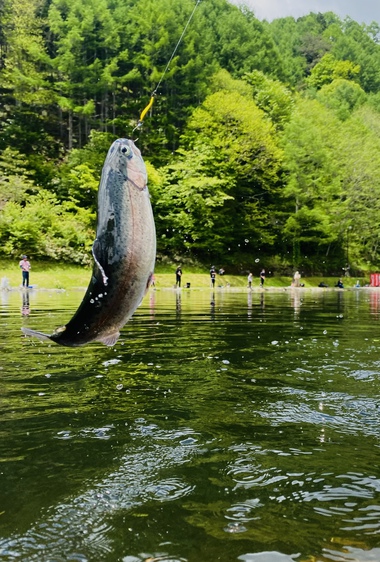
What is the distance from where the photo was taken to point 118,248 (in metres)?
3.74

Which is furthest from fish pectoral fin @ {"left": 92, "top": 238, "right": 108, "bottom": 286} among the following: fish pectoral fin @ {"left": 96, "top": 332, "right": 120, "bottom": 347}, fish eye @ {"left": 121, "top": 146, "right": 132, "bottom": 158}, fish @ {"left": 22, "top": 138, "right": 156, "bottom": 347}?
fish eye @ {"left": 121, "top": 146, "right": 132, "bottom": 158}

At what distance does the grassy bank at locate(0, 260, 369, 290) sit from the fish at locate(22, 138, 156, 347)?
1403 inches

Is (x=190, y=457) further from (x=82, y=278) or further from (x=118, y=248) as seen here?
(x=82, y=278)

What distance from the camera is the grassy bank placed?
131ft

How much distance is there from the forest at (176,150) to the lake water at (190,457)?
120ft

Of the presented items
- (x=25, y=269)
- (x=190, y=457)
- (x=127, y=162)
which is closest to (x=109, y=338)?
(x=127, y=162)

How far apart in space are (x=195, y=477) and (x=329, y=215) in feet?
187

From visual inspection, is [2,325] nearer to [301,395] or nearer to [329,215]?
[301,395]

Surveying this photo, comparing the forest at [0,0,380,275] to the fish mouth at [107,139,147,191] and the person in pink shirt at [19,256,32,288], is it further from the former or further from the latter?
the fish mouth at [107,139,147,191]

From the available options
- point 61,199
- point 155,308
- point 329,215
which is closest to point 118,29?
point 61,199

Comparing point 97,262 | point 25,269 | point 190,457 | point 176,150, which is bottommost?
point 190,457

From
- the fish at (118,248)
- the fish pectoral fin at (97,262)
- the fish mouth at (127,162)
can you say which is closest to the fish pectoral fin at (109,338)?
the fish at (118,248)

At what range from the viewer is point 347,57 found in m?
126

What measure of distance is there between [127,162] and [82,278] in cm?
3947
